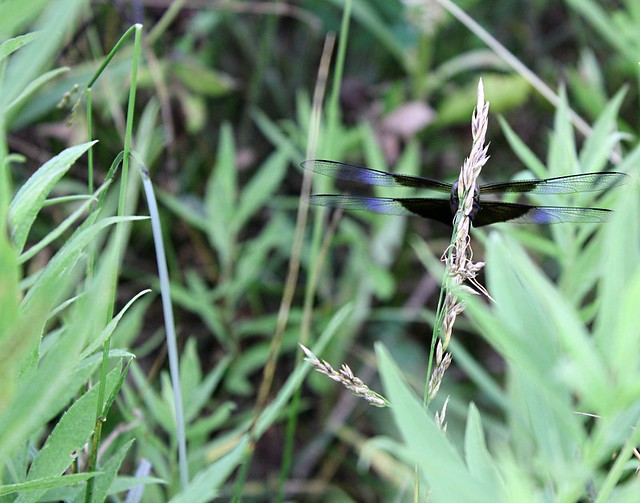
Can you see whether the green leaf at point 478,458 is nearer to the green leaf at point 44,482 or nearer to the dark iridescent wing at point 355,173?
the green leaf at point 44,482

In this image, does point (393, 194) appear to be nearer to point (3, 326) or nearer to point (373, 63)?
point (373, 63)

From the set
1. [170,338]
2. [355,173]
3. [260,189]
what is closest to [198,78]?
[260,189]

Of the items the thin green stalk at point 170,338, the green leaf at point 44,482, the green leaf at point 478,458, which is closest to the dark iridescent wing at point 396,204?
the thin green stalk at point 170,338

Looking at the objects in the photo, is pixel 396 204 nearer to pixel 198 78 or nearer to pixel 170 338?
pixel 170 338

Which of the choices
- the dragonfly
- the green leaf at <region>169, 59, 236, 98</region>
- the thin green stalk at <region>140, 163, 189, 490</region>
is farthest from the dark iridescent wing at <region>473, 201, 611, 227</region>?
the green leaf at <region>169, 59, 236, 98</region>

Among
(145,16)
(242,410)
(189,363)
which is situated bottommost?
(242,410)

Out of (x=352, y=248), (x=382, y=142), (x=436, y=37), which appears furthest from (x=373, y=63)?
(x=352, y=248)

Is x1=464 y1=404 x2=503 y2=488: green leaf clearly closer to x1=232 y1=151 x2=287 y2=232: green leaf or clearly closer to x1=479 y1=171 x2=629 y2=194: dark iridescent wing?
x1=479 y1=171 x2=629 y2=194: dark iridescent wing
